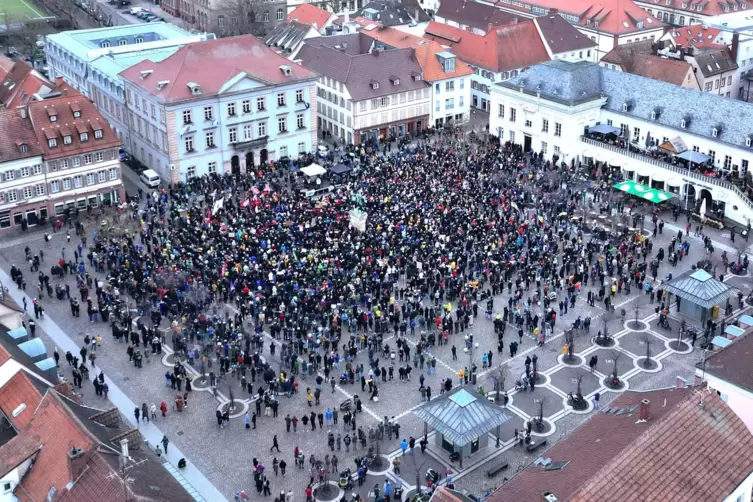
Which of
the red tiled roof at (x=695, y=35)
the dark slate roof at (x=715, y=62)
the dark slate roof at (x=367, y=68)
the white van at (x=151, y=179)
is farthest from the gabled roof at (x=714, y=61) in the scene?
the white van at (x=151, y=179)

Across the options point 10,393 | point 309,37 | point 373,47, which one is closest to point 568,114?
point 373,47

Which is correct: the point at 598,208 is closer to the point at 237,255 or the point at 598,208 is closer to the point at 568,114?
the point at 568,114

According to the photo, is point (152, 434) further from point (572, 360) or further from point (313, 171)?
point (313, 171)

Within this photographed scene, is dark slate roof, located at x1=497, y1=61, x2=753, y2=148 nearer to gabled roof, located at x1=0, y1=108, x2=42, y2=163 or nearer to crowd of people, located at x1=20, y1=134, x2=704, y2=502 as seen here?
crowd of people, located at x1=20, y1=134, x2=704, y2=502

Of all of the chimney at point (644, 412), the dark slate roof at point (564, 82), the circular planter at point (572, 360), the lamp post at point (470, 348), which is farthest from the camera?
the dark slate roof at point (564, 82)

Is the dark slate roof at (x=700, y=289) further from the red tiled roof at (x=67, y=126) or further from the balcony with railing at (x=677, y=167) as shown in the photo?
the red tiled roof at (x=67, y=126)

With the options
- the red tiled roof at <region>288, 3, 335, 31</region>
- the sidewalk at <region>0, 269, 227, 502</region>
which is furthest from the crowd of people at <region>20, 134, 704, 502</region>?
the red tiled roof at <region>288, 3, 335, 31</region>
